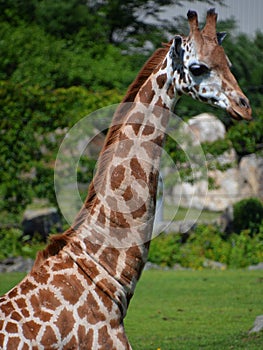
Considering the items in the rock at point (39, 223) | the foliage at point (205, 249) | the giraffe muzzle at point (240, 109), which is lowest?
the foliage at point (205, 249)

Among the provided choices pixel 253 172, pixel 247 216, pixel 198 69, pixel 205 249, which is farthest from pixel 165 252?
pixel 198 69

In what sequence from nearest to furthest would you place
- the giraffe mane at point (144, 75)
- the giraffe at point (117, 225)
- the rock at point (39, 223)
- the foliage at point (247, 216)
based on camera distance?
the giraffe at point (117, 225), the giraffe mane at point (144, 75), the rock at point (39, 223), the foliage at point (247, 216)

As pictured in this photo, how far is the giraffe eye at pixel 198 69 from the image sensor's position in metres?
4.80

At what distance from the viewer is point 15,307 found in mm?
4551

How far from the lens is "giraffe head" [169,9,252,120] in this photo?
467 cm

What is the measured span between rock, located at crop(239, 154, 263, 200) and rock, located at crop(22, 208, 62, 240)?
8.56 metres

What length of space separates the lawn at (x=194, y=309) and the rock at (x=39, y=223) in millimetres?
2741

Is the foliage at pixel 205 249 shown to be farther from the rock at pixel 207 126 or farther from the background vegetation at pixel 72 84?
the rock at pixel 207 126

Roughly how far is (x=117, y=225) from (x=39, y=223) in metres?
10.6

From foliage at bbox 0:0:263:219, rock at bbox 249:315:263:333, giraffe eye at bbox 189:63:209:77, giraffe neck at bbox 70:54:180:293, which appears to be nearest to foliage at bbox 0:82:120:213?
foliage at bbox 0:0:263:219

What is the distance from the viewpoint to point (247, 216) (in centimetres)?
1605

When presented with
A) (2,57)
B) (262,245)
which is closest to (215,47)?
(262,245)

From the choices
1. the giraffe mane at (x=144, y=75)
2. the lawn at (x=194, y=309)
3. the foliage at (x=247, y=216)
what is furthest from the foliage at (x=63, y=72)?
the giraffe mane at (x=144, y=75)

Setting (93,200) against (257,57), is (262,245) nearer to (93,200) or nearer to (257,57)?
(93,200)
